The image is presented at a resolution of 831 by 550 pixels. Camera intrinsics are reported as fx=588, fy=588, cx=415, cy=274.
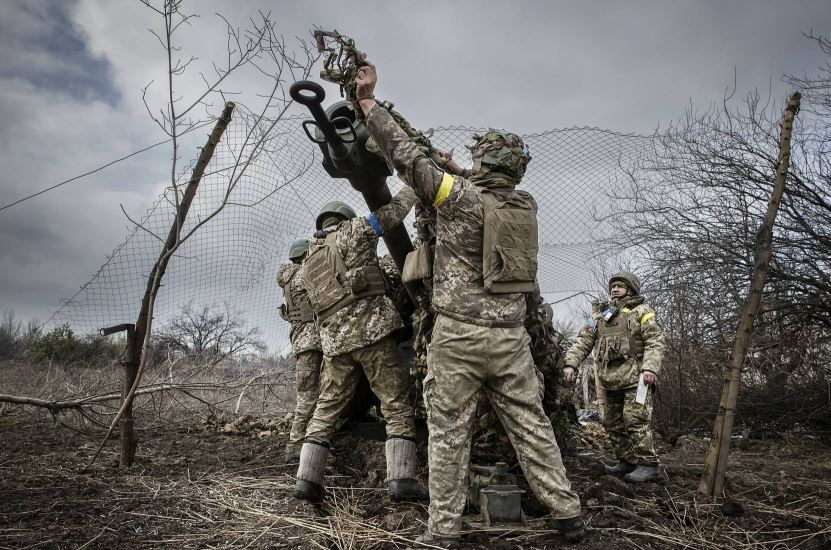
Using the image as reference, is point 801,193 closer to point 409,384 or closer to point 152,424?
point 409,384

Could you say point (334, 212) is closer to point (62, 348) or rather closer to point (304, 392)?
point (304, 392)

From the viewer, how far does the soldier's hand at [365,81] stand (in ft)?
11.1

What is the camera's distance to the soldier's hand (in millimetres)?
3396

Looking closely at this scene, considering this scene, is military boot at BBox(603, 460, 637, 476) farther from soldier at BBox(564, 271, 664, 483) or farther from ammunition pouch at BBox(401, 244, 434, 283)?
ammunition pouch at BBox(401, 244, 434, 283)

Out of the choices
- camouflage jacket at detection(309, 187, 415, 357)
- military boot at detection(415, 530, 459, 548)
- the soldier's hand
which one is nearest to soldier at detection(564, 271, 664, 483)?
camouflage jacket at detection(309, 187, 415, 357)

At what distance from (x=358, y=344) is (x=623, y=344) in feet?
8.02

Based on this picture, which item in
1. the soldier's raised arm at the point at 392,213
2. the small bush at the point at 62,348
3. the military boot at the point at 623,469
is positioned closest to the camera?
the soldier's raised arm at the point at 392,213

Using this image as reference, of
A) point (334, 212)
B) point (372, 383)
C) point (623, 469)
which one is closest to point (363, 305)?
point (372, 383)

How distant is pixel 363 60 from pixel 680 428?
699 centimetres

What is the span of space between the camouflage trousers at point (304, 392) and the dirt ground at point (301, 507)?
11.6 inches

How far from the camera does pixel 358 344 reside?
13.6 ft

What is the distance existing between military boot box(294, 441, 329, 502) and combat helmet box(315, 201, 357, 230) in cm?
207

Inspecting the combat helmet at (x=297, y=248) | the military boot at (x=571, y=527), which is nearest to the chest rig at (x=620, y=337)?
the military boot at (x=571, y=527)

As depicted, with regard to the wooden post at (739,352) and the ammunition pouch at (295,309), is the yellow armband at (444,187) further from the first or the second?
the ammunition pouch at (295,309)
